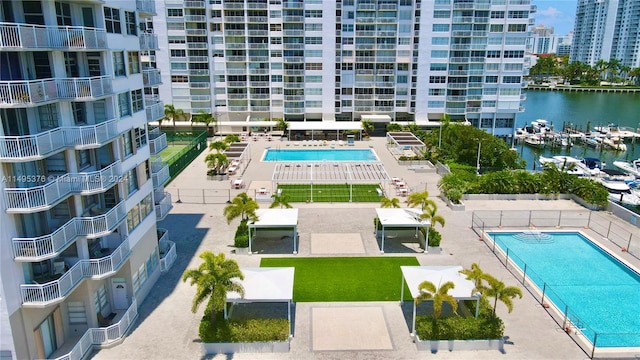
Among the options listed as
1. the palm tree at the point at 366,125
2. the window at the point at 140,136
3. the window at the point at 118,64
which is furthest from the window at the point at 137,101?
the palm tree at the point at 366,125

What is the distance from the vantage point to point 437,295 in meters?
21.6

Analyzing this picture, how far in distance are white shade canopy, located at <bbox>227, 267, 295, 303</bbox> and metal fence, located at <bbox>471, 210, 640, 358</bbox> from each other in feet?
46.2

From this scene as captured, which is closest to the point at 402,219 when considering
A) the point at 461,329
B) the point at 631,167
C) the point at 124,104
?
the point at 461,329

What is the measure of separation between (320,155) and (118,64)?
1688 inches

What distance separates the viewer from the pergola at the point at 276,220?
31722 millimetres

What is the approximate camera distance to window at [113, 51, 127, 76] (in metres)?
21.8

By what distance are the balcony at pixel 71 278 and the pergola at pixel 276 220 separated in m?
10.3

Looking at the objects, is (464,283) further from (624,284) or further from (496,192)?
(496,192)

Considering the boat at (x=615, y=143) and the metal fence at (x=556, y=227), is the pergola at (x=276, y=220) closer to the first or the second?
the metal fence at (x=556, y=227)

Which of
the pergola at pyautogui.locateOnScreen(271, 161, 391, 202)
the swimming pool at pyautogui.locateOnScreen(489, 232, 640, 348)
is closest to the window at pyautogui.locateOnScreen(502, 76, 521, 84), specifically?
the pergola at pyautogui.locateOnScreen(271, 161, 391, 202)

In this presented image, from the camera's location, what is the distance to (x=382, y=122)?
76.1 meters

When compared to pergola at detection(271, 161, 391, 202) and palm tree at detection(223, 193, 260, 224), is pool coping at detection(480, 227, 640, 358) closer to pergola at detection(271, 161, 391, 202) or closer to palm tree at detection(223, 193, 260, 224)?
pergola at detection(271, 161, 391, 202)

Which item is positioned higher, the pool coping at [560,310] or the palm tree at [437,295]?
the palm tree at [437,295]

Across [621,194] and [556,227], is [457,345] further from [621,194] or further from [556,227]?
[621,194]
